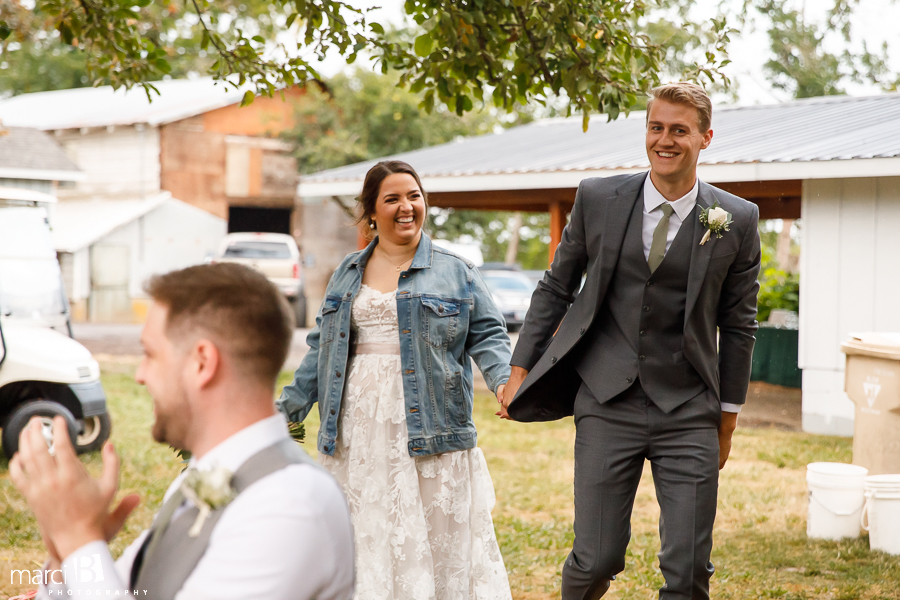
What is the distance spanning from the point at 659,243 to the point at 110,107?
27308mm

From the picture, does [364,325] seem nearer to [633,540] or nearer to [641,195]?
[641,195]

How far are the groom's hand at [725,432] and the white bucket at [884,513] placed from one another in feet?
8.90

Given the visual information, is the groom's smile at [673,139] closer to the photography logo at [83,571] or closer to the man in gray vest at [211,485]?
the man in gray vest at [211,485]

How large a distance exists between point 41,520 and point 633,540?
5.14 m

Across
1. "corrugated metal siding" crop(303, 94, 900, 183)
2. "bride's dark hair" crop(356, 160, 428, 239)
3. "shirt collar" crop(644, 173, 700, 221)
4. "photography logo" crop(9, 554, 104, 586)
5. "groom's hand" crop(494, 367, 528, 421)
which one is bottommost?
"photography logo" crop(9, 554, 104, 586)

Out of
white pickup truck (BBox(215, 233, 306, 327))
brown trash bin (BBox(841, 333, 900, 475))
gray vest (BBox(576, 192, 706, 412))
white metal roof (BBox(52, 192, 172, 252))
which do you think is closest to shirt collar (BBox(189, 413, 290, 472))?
gray vest (BBox(576, 192, 706, 412))

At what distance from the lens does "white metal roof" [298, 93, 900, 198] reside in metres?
9.81

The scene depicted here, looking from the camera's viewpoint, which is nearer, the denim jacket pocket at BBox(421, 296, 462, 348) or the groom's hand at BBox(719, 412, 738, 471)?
the groom's hand at BBox(719, 412, 738, 471)

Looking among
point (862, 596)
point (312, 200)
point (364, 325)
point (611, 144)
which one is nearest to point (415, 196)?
point (364, 325)

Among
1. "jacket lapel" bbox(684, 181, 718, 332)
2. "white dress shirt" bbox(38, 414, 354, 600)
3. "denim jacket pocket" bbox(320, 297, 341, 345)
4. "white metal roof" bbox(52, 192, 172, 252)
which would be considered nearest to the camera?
"white dress shirt" bbox(38, 414, 354, 600)

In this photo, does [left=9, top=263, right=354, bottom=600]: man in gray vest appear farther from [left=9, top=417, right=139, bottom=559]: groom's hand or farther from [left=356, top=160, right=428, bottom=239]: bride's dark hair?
[left=356, top=160, right=428, bottom=239]: bride's dark hair

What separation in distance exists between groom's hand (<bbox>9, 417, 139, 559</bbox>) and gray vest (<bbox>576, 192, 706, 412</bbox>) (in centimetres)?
207

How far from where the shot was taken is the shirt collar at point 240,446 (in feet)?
5.27

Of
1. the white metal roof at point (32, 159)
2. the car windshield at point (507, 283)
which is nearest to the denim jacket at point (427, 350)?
the white metal roof at point (32, 159)
